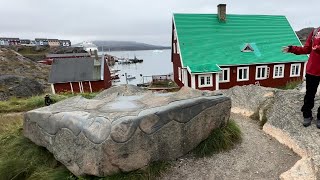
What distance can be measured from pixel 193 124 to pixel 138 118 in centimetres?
103

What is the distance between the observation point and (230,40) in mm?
18438

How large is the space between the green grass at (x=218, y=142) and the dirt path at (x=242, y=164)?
0.34ft

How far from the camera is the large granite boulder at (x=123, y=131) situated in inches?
129

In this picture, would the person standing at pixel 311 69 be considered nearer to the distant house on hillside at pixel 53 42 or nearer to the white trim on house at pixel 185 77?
the white trim on house at pixel 185 77

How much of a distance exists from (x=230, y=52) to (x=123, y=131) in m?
16.3

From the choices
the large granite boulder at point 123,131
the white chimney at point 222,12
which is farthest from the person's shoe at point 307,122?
the white chimney at point 222,12

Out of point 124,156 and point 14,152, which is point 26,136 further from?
point 124,156

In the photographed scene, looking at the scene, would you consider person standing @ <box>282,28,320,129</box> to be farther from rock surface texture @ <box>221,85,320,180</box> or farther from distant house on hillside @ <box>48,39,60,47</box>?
distant house on hillside @ <box>48,39,60,47</box>

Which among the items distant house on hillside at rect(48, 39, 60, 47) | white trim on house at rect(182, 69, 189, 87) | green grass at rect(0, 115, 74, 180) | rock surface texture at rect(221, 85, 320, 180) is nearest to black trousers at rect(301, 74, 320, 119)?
rock surface texture at rect(221, 85, 320, 180)

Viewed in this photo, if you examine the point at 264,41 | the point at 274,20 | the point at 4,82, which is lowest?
the point at 4,82

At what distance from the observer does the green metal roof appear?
1705 cm

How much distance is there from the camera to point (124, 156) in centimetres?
331

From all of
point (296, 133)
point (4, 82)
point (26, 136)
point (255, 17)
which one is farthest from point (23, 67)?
point (296, 133)

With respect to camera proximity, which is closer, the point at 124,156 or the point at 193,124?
the point at 124,156
